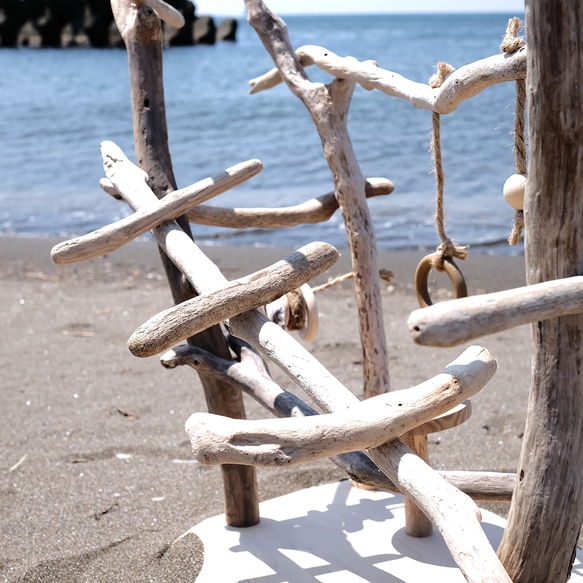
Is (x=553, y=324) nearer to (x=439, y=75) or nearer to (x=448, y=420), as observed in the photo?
(x=448, y=420)

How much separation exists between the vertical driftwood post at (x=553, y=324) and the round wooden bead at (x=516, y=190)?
27 cm

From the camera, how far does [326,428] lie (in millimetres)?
→ 1359

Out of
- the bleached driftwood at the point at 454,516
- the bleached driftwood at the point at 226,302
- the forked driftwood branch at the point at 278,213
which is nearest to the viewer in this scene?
the bleached driftwood at the point at 454,516

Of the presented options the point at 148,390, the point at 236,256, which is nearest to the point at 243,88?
the point at 236,256

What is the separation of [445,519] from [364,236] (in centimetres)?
120

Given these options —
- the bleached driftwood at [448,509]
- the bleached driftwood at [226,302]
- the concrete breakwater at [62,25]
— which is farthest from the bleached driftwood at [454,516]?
the concrete breakwater at [62,25]

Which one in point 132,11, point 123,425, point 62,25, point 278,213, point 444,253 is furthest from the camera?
point 62,25

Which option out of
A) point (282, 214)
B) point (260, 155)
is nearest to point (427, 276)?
point (282, 214)

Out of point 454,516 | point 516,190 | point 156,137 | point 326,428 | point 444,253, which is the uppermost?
point 156,137

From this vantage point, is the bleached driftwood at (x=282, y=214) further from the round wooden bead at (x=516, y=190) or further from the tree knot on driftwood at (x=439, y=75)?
the round wooden bead at (x=516, y=190)

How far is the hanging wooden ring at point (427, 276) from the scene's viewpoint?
185cm

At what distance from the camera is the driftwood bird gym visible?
1230 mm

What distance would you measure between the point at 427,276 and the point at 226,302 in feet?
2.20

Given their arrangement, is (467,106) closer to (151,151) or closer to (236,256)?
(236,256)
